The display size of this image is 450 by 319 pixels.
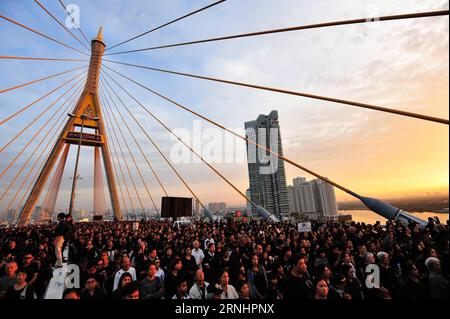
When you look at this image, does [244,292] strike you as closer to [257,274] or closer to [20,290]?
[257,274]

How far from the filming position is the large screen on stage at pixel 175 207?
16312mm

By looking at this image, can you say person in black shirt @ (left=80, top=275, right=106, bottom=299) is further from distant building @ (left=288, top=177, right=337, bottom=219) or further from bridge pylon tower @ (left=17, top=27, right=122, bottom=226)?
distant building @ (left=288, top=177, right=337, bottom=219)

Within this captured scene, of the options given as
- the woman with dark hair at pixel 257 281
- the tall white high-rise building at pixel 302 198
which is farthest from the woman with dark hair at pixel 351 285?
the tall white high-rise building at pixel 302 198

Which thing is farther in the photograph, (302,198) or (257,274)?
(302,198)

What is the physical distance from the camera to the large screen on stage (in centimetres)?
1631

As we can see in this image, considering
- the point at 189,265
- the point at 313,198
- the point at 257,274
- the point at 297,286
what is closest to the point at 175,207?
the point at 189,265

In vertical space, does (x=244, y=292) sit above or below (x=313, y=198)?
below

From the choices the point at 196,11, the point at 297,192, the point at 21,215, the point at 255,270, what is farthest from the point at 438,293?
the point at 297,192

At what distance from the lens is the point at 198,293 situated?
4.43 metres

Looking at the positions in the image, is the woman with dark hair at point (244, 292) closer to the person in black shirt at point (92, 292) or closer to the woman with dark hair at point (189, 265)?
the woman with dark hair at point (189, 265)

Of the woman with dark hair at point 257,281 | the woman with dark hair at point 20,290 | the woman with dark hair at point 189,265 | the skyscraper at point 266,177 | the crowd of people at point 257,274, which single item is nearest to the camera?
the crowd of people at point 257,274

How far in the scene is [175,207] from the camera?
54.3 ft
